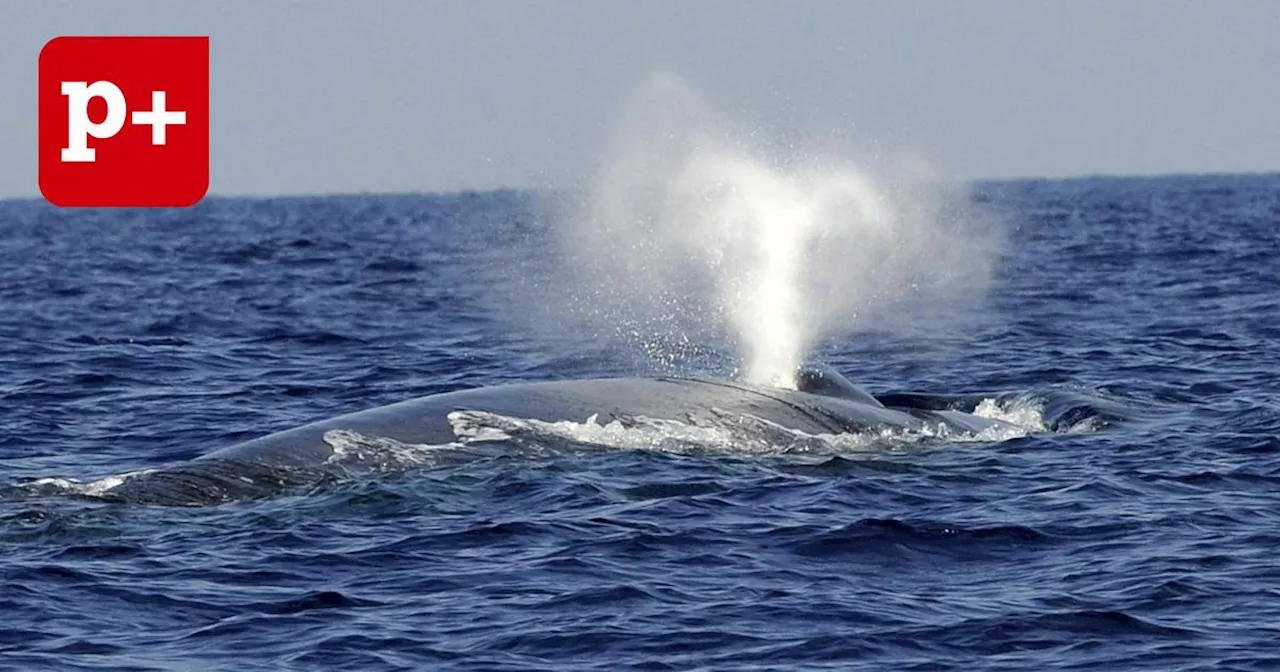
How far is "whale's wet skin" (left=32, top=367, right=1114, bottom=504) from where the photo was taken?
17.3 meters

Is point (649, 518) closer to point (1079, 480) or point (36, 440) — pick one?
A: point (1079, 480)

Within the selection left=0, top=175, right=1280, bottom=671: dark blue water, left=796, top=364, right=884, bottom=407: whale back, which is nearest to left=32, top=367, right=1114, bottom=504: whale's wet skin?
left=796, top=364, right=884, bottom=407: whale back

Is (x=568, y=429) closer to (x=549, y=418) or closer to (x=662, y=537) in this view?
(x=549, y=418)

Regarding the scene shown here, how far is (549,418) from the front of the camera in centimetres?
1978

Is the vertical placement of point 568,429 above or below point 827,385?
below

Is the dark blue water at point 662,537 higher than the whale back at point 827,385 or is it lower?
lower

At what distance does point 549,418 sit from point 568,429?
1.13ft

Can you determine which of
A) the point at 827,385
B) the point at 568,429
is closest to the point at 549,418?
the point at 568,429

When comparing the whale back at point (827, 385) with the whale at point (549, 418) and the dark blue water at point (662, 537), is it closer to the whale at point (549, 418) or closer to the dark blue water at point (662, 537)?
the whale at point (549, 418)

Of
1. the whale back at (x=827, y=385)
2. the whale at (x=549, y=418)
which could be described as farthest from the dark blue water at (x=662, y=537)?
the whale back at (x=827, y=385)

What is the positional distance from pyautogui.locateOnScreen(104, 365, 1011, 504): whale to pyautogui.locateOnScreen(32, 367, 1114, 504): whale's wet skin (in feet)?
0.06

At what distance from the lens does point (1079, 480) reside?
18.6 m

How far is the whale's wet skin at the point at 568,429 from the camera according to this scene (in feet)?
56.7

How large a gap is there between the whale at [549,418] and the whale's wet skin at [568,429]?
0.06 feet
